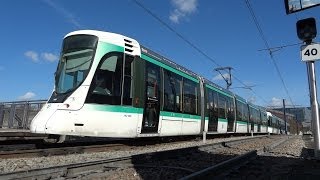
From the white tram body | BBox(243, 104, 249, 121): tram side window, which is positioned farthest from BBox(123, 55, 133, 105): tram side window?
BBox(243, 104, 249, 121): tram side window

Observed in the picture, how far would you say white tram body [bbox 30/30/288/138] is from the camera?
11.8 m

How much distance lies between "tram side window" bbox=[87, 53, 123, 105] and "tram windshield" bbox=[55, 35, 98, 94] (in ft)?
1.32

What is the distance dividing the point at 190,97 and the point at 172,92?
7.44ft

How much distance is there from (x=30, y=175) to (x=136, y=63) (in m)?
7.89

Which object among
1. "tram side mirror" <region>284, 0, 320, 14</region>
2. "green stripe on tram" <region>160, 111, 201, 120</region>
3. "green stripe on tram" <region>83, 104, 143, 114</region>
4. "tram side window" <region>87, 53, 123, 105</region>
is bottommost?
"green stripe on tram" <region>83, 104, 143, 114</region>

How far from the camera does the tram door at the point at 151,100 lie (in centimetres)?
1423

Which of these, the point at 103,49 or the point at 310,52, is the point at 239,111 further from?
the point at 310,52

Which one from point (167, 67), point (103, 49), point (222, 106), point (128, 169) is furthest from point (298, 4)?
point (222, 106)

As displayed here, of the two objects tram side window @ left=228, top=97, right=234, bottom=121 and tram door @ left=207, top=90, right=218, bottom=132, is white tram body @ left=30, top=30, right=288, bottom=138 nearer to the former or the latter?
tram door @ left=207, top=90, right=218, bottom=132

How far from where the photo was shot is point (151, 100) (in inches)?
575

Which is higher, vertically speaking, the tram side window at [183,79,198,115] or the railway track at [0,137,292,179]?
the tram side window at [183,79,198,115]

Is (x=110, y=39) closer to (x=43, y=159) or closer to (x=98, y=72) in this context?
(x=98, y=72)

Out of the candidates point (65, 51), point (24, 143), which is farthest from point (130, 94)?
point (24, 143)

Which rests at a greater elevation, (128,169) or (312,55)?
(312,55)
